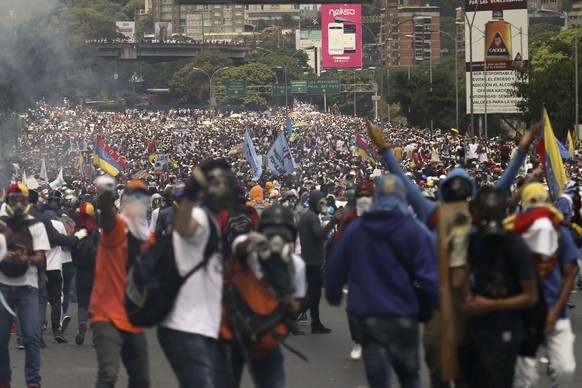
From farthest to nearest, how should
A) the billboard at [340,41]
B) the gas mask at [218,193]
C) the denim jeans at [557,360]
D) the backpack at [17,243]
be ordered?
the billboard at [340,41], the backpack at [17,243], the denim jeans at [557,360], the gas mask at [218,193]

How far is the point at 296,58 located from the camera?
17950 cm

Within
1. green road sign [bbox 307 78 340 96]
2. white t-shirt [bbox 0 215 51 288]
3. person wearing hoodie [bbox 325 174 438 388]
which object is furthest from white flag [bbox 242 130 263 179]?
green road sign [bbox 307 78 340 96]

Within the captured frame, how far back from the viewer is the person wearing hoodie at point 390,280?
7402mm

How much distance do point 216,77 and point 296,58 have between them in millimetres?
22802

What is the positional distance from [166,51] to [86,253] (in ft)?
528

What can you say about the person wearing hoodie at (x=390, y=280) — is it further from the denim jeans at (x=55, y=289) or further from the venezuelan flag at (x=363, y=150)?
the venezuelan flag at (x=363, y=150)

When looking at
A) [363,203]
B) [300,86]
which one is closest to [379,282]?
[363,203]

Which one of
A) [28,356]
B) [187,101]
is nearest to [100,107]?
[187,101]

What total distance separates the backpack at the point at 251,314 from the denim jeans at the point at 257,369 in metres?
0.05

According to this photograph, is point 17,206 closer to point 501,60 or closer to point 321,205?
point 321,205

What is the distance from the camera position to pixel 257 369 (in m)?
7.32

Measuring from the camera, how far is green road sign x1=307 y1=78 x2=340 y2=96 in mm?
113812

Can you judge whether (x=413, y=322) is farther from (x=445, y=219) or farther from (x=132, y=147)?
(x=132, y=147)

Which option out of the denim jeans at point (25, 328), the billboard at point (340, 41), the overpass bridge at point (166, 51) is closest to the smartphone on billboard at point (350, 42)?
the billboard at point (340, 41)
